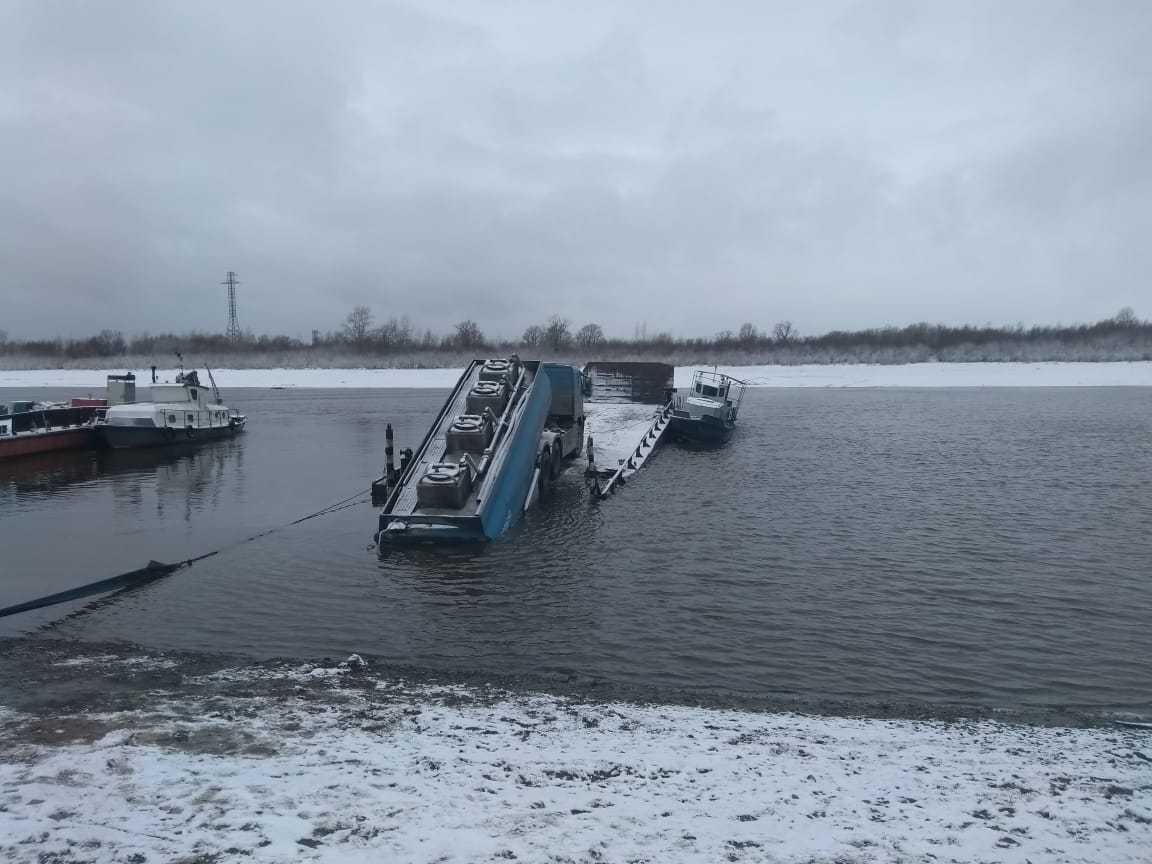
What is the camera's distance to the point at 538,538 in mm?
13398

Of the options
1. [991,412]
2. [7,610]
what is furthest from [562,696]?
[991,412]

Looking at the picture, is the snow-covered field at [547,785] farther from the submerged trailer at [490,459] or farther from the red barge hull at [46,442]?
the red barge hull at [46,442]

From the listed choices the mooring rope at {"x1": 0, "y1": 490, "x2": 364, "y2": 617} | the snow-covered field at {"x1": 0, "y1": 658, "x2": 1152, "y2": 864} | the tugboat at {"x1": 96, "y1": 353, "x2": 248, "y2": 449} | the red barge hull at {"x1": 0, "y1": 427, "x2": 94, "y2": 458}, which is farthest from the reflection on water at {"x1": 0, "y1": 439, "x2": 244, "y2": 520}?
the snow-covered field at {"x1": 0, "y1": 658, "x2": 1152, "y2": 864}

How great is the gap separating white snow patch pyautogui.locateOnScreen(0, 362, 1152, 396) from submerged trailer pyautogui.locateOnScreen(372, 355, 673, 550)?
125ft

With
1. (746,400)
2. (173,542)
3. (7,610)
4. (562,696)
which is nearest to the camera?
(562,696)

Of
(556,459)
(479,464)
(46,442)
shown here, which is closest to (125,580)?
(479,464)

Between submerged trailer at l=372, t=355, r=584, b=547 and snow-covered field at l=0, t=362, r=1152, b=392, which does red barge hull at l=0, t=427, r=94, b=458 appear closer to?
submerged trailer at l=372, t=355, r=584, b=547

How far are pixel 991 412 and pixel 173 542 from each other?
37593 mm

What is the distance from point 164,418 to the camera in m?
26.5

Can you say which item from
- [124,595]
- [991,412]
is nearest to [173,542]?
[124,595]

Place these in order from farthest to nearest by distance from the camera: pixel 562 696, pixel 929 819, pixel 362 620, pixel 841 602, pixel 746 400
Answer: pixel 746 400, pixel 841 602, pixel 362 620, pixel 562 696, pixel 929 819

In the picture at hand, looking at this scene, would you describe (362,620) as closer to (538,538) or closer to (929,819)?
(538,538)

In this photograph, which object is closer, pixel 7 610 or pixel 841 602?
pixel 7 610

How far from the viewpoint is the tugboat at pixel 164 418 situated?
25781mm
